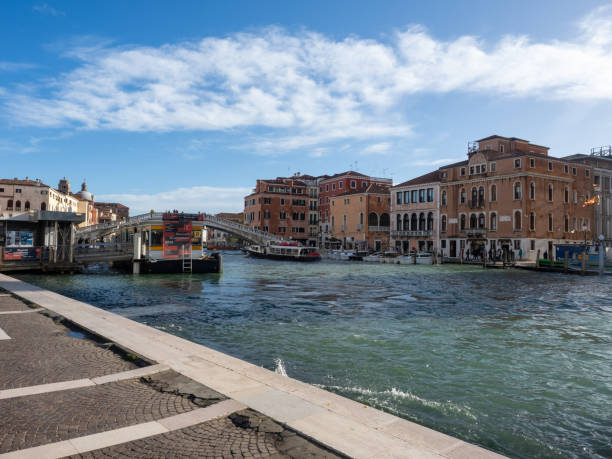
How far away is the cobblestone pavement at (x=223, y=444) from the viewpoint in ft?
12.7

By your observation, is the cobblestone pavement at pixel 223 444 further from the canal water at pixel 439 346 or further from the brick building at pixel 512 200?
the brick building at pixel 512 200

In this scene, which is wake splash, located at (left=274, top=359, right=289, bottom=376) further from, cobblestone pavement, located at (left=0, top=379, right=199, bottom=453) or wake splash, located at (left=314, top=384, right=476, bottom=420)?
cobblestone pavement, located at (left=0, top=379, right=199, bottom=453)

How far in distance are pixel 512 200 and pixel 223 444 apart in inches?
1832

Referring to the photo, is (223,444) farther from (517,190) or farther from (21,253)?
(517,190)

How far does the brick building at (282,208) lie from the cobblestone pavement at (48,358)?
216 ft

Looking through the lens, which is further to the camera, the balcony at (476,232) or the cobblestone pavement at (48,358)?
the balcony at (476,232)

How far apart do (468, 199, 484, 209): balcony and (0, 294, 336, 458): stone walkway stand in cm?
4668

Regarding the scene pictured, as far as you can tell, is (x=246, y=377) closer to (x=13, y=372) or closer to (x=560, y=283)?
(x=13, y=372)

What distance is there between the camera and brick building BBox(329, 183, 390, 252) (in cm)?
6462

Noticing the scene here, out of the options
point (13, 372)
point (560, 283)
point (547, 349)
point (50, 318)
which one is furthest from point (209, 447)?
point (560, 283)

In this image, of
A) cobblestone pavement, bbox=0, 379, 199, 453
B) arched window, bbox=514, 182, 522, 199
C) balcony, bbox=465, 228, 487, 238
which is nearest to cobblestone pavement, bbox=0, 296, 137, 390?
cobblestone pavement, bbox=0, 379, 199, 453

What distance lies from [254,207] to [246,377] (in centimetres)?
7310

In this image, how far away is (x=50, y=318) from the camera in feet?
34.9

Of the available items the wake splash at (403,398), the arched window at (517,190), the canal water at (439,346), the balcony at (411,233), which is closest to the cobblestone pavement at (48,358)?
the canal water at (439,346)
